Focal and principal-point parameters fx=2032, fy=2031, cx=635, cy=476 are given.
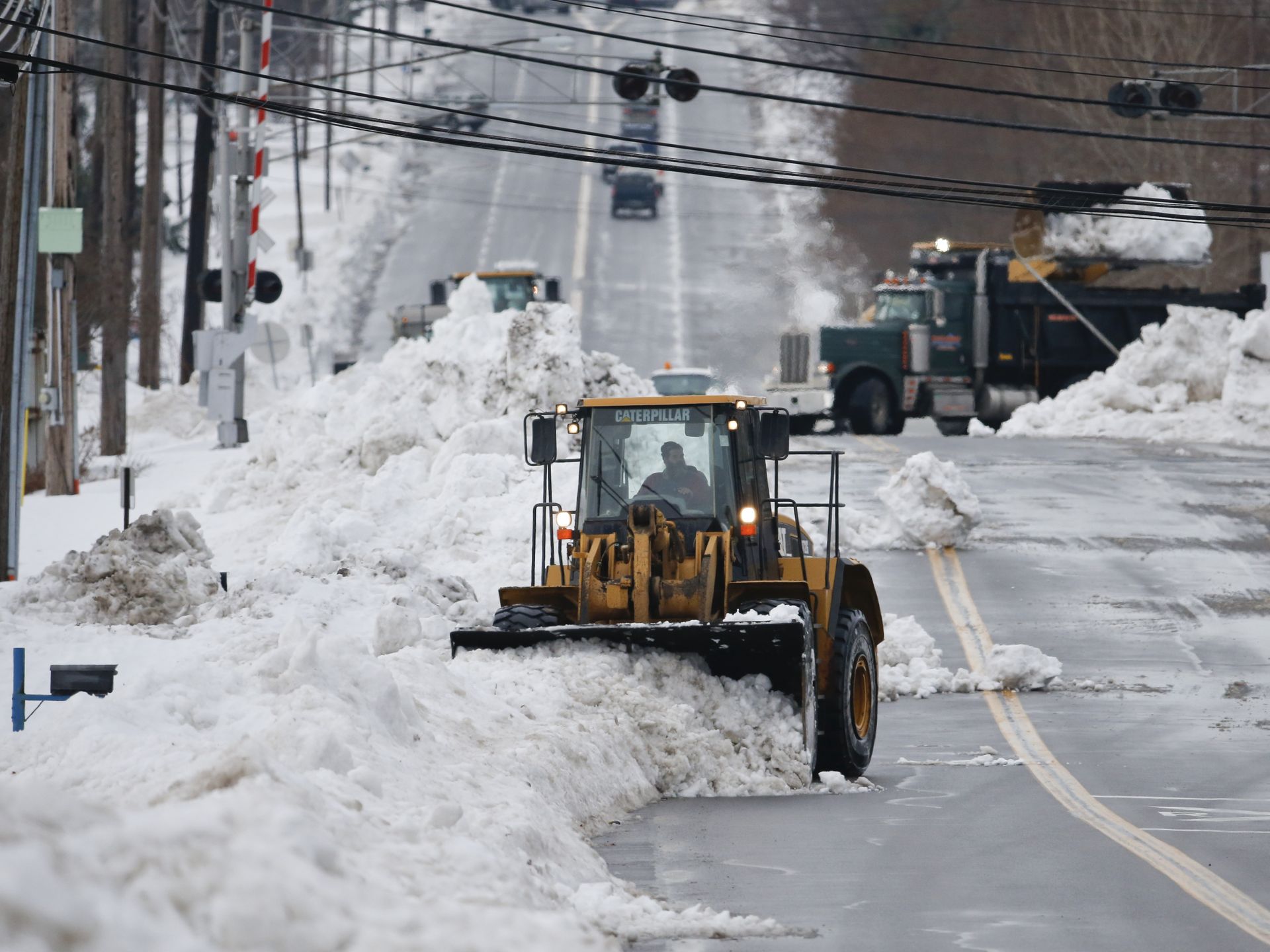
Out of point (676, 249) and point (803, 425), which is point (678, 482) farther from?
point (676, 249)

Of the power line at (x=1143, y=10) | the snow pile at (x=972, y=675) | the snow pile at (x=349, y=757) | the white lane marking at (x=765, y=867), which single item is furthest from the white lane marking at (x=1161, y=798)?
the power line at (x=1143, y=10)

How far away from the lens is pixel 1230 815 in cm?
1148

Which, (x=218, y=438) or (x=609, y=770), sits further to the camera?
(x=218, y=438)

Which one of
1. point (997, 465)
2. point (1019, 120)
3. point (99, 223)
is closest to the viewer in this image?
point (997, 465)

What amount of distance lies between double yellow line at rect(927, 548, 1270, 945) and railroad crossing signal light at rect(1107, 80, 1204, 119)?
655 centimetres

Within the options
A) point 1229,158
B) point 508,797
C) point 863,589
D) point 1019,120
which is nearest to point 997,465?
point 863,589

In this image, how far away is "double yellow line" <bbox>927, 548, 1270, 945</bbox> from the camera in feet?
28.1

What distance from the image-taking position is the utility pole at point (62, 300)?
26.3 metres

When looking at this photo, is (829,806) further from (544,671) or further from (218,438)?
(218,438)

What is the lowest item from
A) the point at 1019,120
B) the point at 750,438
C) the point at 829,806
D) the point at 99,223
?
the point at 829,806

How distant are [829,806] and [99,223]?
1923 inches

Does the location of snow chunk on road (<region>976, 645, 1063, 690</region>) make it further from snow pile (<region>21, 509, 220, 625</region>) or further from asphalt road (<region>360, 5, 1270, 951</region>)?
snow pile (<region>21, 509, 220, 625</region>)

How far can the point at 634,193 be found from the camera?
70.5 meters

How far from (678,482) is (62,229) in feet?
45.7
